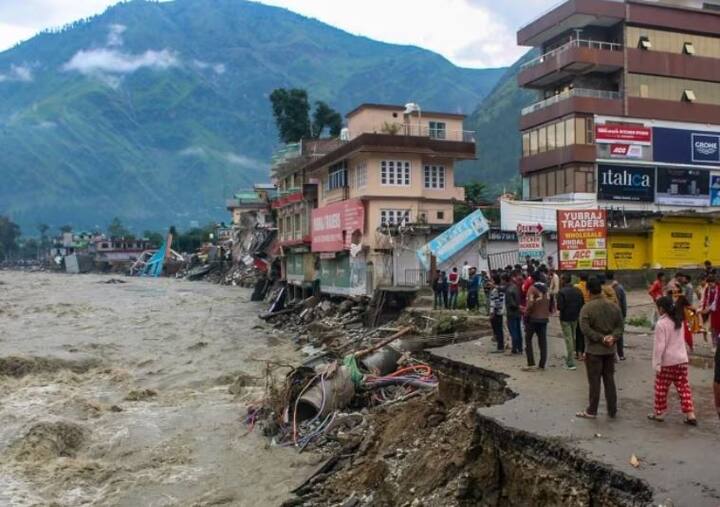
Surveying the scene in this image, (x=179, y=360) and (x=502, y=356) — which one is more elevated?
(x=502, y=356)

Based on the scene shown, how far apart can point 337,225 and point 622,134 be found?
64.7ft

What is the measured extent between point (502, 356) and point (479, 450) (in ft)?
18.0

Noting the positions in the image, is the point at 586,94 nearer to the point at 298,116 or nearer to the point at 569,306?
the point at 569,306

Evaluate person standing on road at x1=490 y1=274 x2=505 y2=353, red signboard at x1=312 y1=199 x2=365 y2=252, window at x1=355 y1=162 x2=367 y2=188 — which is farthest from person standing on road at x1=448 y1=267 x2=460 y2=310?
person standing on road at x1=490 y1=274 x2=505 y2=353

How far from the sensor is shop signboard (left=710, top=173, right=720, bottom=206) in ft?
149

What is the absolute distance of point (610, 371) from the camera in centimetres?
842

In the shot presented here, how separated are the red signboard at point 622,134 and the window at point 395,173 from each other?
48.6 ft

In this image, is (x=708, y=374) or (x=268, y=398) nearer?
(x=708, y=374)

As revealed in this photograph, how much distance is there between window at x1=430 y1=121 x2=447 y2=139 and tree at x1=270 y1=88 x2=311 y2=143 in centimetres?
3483

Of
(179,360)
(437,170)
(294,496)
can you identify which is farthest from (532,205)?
(294,496)

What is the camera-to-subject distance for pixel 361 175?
35.2 m

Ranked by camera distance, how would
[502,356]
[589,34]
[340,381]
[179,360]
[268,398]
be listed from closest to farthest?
[502,356] < [340,381] < [268,398] < [179,360] < [589,34]

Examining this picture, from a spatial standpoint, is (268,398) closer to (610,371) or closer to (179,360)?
(610,371)

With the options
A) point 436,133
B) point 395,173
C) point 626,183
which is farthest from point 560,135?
point 395,173
